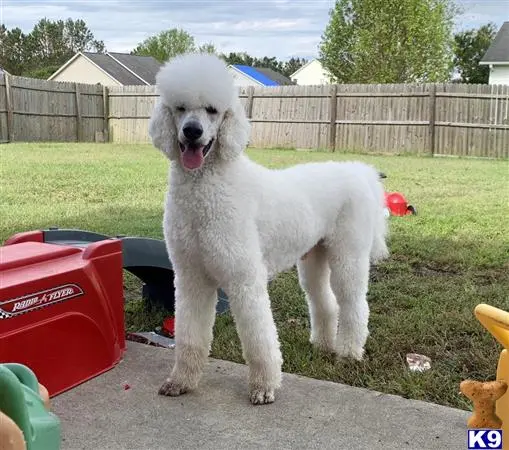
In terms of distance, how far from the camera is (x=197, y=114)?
3.16 metres

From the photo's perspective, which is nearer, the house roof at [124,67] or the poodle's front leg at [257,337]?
the poodle's front leg at [257,337]

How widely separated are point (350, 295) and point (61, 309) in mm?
1699

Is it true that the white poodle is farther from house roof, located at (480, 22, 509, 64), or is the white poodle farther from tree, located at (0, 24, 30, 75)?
tree, located at (0, 24, 30, 75)

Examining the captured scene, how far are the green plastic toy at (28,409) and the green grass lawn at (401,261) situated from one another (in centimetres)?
204

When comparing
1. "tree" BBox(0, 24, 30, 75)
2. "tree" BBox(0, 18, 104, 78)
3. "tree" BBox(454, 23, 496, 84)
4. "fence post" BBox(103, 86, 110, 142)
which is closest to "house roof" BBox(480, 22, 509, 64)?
"tree" BBox(454, 23, 496, 84)

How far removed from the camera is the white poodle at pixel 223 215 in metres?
3.21

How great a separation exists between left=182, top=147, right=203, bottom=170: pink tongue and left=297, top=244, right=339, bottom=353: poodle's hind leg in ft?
4.21

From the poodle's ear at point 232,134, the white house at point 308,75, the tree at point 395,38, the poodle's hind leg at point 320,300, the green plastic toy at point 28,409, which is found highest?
the white house at point 308,75

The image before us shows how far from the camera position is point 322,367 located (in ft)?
12.7

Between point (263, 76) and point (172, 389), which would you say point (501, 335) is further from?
point (263, 76)

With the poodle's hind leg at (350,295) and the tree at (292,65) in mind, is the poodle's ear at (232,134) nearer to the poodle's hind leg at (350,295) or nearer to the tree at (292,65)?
the poodle's hind leg at (350,295)

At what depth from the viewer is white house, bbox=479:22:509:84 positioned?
129 feet

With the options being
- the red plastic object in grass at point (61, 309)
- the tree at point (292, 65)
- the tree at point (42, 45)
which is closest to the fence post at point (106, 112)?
the red plastic object in grass at point (61, 309)

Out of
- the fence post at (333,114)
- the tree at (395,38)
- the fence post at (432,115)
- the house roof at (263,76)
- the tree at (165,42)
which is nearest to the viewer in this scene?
the fence post at (432,115)
